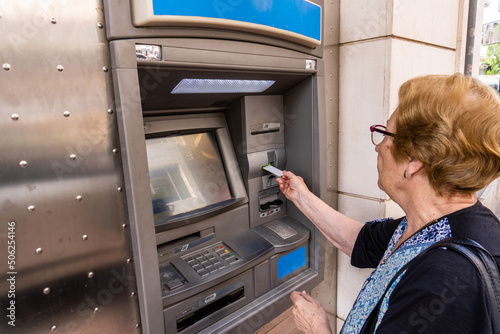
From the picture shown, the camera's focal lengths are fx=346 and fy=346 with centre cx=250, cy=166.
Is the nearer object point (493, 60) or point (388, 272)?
point (388, 272)

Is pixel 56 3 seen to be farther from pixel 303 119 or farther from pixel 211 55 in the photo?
pixel 303 119

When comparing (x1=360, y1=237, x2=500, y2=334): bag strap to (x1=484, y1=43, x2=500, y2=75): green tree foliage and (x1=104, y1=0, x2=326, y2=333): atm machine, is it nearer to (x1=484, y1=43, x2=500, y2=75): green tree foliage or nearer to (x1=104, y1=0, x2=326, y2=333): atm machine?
(x1=104, y1=0, x2=326, y2=333): atm machine

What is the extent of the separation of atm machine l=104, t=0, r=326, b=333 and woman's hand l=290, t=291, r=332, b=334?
0.93 feet

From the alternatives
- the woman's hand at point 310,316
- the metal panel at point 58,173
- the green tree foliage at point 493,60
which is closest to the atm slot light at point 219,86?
the metal panel at point 58,173

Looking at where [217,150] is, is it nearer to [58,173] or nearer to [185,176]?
[185,176]

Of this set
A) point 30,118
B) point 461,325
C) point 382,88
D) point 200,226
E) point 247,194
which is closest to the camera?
point 461,325

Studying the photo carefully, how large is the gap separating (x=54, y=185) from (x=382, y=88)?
182 centimetres

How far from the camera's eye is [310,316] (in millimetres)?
1423

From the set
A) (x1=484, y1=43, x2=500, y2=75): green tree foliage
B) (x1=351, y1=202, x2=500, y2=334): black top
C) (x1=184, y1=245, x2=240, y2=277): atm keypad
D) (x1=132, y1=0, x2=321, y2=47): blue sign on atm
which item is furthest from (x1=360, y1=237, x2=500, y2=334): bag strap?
(x1=484, y1=43, x2=500, y2=75): green tree foliage

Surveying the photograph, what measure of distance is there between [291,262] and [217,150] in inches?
29.0

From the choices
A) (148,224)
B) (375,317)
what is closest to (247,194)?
(148,224)

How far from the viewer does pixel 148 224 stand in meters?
1.21

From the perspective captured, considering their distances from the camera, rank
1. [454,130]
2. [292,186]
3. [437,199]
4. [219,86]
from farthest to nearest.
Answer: [292,186], [219,86], [437,199], [454,130]

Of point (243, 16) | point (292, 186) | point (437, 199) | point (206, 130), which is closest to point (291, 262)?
point (292, 186)
